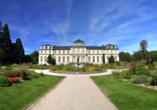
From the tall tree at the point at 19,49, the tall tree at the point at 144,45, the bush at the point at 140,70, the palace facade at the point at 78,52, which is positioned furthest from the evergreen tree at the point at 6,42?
the tall tree at the point at 144,45

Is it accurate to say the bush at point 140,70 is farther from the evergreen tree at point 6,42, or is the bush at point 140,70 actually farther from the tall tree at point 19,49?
the tall tree at point 19,49

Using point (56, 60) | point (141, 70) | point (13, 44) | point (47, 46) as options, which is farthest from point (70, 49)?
point (141, 70)

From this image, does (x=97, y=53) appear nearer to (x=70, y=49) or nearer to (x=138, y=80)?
(x=70, y=49)

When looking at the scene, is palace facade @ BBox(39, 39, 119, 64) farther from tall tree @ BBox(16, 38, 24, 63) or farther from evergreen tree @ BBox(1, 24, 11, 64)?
evergreen tree @ BBox(1, 24, 11, 64)

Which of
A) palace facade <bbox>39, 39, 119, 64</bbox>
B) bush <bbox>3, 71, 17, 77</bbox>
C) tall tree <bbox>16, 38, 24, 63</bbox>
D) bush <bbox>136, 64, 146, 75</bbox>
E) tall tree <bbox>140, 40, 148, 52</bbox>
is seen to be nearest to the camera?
bush <bbox>3, 71, 17, 77</bbox>

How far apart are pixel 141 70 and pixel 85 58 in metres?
29.6

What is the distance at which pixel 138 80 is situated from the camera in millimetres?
7758

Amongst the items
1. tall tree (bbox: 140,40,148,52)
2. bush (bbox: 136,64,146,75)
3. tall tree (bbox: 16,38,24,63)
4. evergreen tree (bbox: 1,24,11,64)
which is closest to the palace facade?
tall tree (bbox: 16,38,24,63)

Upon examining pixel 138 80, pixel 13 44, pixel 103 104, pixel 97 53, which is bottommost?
pixel 103 104

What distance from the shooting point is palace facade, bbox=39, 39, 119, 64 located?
4106 centimetres

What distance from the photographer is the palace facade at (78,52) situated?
4106 centimetres

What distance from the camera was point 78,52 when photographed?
41062mm

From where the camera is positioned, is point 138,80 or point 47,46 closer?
point 138,80

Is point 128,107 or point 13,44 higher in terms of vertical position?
point 13,44
